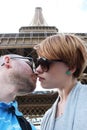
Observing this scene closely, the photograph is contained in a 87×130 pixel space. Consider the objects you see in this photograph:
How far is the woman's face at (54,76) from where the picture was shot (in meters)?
3.03

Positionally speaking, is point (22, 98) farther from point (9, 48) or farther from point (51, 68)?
point (51, 68)

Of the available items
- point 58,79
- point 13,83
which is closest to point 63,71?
point 58,79

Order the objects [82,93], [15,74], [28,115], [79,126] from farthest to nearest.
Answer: [28,115] < [15,74] < [82,93] < [79,126]

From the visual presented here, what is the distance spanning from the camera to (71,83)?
3.10 metres

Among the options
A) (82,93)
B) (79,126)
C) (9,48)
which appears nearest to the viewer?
(79,126)

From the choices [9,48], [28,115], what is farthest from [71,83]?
[9,48]

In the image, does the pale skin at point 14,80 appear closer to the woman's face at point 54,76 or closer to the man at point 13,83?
the man at point 13,83

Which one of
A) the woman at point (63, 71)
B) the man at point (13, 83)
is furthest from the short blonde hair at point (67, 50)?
the man at point (13, 83)

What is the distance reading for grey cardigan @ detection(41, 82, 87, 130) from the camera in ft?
9.31

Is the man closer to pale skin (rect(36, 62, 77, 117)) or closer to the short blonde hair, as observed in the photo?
pale skin (rect(36, 62, 77, 117))

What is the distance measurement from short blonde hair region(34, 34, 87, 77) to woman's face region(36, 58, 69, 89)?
0.06 metres

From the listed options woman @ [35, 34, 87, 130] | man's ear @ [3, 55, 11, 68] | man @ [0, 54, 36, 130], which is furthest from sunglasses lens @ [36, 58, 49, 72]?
man's ear @ [3, 55, 11, 68]

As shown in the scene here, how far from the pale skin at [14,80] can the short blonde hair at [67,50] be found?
275mm

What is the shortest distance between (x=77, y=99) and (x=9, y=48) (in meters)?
18.5
